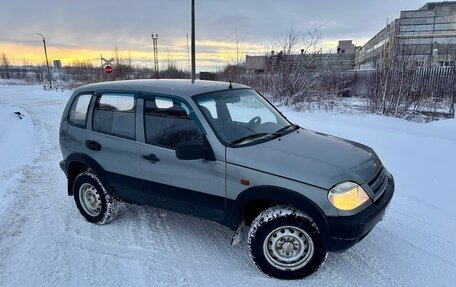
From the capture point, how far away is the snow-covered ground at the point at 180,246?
312 centimetres

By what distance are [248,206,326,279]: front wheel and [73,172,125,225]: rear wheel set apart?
195 centimetres

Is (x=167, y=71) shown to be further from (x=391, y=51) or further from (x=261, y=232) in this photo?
(x=261, y=232)

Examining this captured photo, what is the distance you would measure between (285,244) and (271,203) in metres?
0.40

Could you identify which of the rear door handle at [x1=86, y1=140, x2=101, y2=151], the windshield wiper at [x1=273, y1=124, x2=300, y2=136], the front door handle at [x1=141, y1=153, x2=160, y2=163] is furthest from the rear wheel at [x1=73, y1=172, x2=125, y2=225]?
the windshield wiper at [x1=273, y1=124, x2=300, y2=136]

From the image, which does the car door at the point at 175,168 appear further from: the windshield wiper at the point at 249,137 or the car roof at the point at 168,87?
the windshield wiper at the point at 249,137

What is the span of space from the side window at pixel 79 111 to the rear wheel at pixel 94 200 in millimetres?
676

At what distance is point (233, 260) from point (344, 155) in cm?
154

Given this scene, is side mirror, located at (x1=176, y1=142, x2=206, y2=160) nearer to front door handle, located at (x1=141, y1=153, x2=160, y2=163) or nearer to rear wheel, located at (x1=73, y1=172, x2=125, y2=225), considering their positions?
front door handle, located at (x1=141, y1=153, x2=160, y2=163)

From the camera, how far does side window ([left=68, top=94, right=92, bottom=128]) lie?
432 centimetres

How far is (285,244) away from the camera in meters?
3.11

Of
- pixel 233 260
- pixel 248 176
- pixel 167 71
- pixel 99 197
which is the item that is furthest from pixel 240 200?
pixel 167 71

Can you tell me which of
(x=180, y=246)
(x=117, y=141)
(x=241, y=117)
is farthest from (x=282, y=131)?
(x=117, y=141)

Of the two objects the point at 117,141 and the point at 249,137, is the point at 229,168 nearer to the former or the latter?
the point at 249,137

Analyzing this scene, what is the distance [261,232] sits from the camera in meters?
3.12
